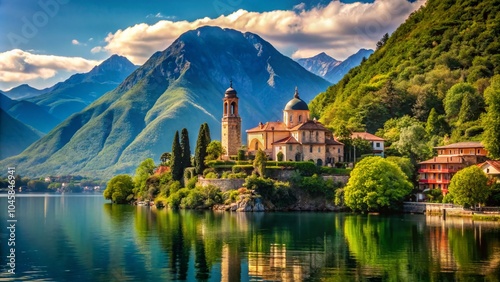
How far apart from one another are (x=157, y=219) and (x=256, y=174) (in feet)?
64.5

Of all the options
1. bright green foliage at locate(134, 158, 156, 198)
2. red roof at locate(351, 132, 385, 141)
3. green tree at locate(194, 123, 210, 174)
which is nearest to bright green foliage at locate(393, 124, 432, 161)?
red roof at locate(351, 132, 385, 141)

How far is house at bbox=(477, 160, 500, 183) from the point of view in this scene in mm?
81062

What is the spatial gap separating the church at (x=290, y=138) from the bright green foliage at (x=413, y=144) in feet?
27.5

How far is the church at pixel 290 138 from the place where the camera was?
98188mm

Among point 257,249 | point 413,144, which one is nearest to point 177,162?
point 413,144

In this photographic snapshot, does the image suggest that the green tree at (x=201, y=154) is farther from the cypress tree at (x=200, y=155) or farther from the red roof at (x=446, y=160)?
the red roof at (x=446, y=160)

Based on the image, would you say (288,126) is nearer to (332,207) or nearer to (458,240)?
(332,207)

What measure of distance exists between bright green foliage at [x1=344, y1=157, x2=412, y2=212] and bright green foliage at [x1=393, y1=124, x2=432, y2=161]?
1427cm

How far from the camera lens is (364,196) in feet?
272

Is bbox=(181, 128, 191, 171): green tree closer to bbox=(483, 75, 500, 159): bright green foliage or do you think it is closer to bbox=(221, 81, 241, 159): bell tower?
bbox=(221, 81, 241, 159): bell tower

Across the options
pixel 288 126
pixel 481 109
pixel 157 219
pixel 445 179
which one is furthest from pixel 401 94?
pixel 157 219

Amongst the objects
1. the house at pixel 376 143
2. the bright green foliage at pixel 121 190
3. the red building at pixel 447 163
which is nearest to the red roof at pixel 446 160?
the red building at pixel 447 163

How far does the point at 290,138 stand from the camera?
9950 centimetres

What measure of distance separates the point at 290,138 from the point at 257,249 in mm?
49285
